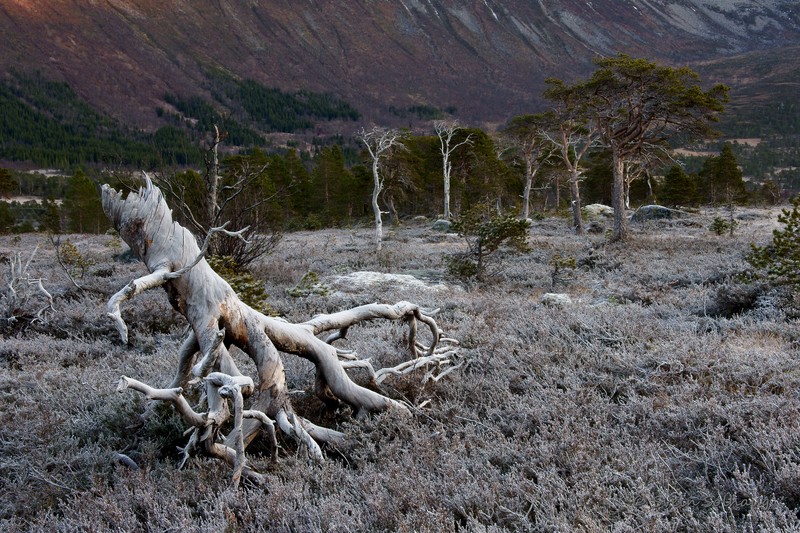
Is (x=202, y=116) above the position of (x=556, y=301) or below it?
above

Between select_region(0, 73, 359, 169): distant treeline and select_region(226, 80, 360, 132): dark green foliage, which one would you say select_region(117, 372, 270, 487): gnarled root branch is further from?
select_region(226, 80, 360, 132): dark green foliage

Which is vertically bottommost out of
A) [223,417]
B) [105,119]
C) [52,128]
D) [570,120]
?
[223,417]

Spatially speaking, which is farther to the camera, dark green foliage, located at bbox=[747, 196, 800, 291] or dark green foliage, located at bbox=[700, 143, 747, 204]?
dark green foliage, located at bbox=[700, 143, 747, 204]

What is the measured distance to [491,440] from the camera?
127 inches

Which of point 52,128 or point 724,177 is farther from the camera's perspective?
point 52,128

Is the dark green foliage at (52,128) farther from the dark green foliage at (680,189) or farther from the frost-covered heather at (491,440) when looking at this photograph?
the frost-covered heather at (491,440)

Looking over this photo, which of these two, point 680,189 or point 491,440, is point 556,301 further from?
point 680,189

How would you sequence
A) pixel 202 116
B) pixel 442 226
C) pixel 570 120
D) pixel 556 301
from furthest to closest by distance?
pixel 202 116, pixel 442 226, pixel 570 120, pixel 556 301

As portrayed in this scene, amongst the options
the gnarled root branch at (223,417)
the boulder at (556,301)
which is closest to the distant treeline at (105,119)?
the boulder at (556,301)

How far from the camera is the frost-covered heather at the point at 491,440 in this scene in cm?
240

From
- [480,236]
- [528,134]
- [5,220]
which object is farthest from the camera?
[5,220]

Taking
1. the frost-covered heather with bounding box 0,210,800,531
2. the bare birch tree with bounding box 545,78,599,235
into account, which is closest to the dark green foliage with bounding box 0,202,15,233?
the frost-covered heather with bounding box 0,210,800,531

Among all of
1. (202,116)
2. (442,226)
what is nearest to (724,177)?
(442,226)

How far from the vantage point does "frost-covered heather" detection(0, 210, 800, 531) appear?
240 cm
